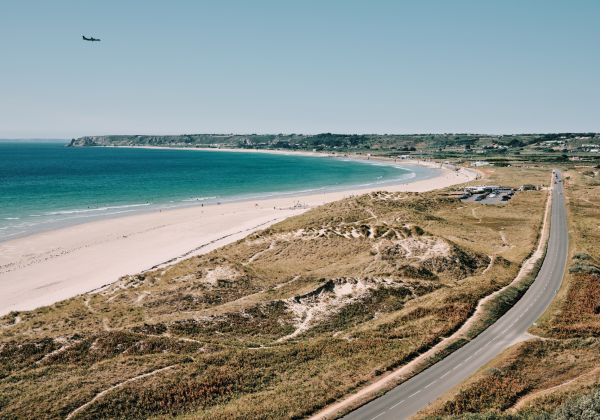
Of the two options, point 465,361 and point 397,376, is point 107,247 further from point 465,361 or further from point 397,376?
point 465,361

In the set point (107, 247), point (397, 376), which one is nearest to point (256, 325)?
point (397, 376)

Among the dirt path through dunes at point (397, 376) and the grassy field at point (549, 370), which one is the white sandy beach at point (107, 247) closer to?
the dirt path through dunes at point (397, 376)

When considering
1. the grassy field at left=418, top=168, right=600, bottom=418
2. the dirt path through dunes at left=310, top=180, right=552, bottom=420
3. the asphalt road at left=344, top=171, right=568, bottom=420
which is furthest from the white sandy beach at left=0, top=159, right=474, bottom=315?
the grassy field at left=418, top=168, right=600, bottom=418

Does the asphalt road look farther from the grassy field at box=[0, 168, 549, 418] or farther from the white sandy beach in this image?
the white sandy beach

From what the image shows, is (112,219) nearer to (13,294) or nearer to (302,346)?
(13,294)

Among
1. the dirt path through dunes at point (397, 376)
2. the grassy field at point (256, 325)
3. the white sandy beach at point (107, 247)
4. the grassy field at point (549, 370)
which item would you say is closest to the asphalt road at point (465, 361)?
the dirt path through dunes at point (397, 376)

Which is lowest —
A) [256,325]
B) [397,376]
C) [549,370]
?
[256,325]

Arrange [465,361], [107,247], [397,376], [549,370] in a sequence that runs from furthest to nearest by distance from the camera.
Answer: [107,247] → [465,361] → [549,370] → [397,376]
